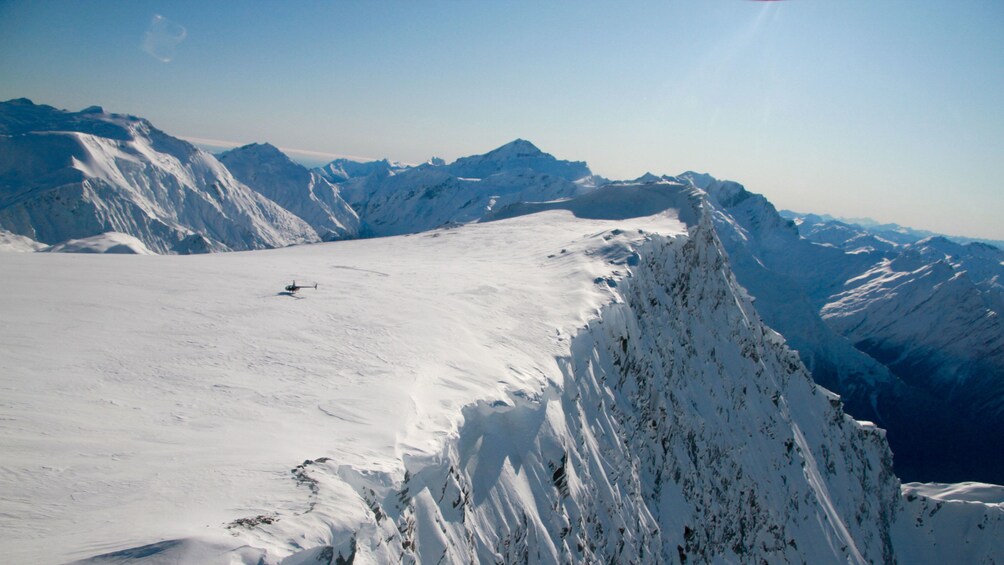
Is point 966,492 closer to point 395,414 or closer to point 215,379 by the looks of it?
point 395,414

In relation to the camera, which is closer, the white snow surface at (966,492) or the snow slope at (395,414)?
the snow slope at (395,414)

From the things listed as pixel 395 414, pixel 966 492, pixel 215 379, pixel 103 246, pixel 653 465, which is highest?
pixel 215 379

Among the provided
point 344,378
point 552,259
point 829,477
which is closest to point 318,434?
point 344,378

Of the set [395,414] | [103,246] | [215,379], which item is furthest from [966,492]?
[103,246]

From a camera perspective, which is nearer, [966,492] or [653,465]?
[653,465]

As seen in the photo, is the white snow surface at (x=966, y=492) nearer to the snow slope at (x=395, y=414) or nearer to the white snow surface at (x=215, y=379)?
the snow slope at (x=395, y=414)

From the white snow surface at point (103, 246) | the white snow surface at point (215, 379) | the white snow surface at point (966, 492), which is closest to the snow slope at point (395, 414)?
the white snow surface at point (215, 379)
